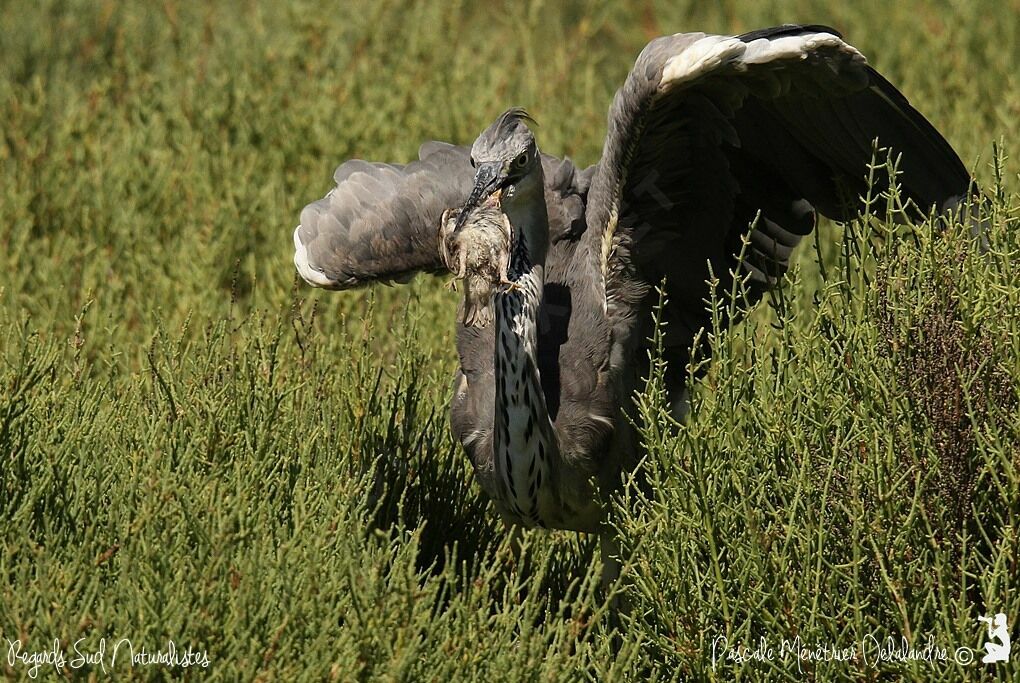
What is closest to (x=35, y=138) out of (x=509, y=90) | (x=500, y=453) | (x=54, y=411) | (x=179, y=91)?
(x=179, y=91)

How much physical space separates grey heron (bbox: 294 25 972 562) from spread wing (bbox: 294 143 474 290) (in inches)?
17.2

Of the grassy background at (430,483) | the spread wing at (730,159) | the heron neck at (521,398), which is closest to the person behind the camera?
the grassy background at (430,483)

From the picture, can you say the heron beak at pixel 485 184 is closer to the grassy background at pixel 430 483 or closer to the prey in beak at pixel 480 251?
the prey in beak at pixel 480 251

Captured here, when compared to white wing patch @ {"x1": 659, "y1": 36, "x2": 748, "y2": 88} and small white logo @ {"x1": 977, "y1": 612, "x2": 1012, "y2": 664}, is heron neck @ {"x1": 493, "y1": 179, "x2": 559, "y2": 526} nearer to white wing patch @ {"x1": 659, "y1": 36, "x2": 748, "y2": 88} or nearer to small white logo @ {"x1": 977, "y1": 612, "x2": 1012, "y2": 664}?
white wing patch @ {"x1": 659, "y1": 36, "x2": 748, "y2": 88}

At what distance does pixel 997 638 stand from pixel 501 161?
6.30 feet

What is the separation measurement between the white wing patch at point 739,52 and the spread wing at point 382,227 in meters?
1.32

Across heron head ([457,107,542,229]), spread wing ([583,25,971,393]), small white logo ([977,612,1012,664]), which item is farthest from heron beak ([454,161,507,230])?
small white logo ([977,612,1012,664])

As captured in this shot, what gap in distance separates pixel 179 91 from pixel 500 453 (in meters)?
4.19

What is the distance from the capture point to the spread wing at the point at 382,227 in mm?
4844

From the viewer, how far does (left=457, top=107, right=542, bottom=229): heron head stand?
161 inches

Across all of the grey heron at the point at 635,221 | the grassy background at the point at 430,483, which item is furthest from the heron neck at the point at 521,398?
the grassy background at the point at 430,483

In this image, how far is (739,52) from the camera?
372 cm

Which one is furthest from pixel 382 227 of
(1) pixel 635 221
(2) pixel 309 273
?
(1) pixel 635 221

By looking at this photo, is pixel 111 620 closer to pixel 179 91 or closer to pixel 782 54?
pixel 782 54
